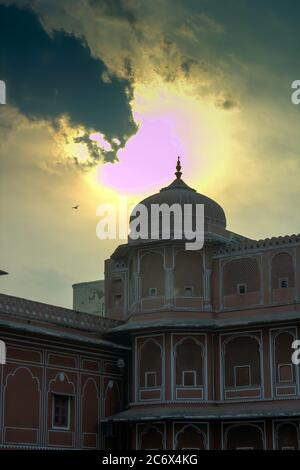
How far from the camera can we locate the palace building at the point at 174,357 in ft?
111

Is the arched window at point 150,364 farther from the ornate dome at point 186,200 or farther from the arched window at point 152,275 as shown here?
the ornate dome at point 186,200

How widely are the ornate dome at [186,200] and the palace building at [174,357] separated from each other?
129mm

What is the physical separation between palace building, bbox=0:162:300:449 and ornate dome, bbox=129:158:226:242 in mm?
129

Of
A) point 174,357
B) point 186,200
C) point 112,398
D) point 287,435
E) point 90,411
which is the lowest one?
point 287,435

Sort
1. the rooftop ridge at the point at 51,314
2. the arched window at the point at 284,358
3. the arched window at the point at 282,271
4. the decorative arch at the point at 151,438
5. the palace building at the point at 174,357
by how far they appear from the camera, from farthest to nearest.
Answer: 1. the arched window at the point at 282,271
2. the decorative arch at the point at 151,438
3. the arched window at the point at 284,358
4. the palace building at the point at 174,357
5. the rooftop ridge at the point at 51,314

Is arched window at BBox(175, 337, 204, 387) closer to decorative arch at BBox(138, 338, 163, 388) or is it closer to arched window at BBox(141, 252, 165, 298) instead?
decorative arch at BBox(138, 338, 163, 388)

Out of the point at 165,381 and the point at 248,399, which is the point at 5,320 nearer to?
the point at 165,381

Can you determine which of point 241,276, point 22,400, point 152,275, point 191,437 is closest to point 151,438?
point 191,437

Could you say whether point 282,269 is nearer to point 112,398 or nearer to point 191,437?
point 191,437

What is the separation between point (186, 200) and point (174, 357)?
640 cm

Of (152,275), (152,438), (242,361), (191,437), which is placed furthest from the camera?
(152,275)

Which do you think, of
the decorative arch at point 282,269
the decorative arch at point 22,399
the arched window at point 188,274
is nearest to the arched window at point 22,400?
the decorative arch at point 22,399

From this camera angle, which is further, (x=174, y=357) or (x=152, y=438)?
(x=174, y=357)

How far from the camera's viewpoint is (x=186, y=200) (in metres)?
38.6
